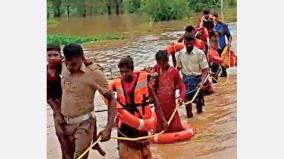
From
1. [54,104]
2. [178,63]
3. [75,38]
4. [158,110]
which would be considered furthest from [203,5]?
[54,104]

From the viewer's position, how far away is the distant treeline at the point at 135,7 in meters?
3.73

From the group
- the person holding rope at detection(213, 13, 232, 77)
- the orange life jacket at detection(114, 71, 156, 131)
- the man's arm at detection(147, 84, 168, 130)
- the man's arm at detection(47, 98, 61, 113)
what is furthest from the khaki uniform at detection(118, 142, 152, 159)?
the person holding rope at detection(213, 13, 232, 77)

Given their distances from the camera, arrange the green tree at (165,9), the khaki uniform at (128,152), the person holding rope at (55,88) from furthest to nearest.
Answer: the green tree at (165,9) < the khaki uniform at (128,152) < the person holding rope at (55,88)

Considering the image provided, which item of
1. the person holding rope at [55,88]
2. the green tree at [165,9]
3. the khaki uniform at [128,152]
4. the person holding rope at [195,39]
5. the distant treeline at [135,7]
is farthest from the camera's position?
the person holding rope at [195,39]

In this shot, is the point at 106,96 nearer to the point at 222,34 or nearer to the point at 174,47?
the point at 174,47

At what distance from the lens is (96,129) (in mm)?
3760

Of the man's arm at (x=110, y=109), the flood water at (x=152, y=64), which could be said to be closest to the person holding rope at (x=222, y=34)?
the flood water at (x=152, y=64)

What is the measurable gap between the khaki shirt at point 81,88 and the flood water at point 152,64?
5 centimetres

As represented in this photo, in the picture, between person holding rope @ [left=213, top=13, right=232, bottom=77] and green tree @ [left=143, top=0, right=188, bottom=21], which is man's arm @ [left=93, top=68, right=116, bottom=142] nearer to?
green tree @ [left=143, top=0, right=188, bottom=21]

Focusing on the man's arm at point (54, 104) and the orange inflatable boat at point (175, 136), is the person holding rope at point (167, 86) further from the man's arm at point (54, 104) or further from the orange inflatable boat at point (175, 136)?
the man's arm at point (54, 104)

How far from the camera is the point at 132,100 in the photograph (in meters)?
3.86

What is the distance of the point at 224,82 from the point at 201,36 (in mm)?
272

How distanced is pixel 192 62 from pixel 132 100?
0.57 m

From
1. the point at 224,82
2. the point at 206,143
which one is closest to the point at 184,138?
the point at 206,143
